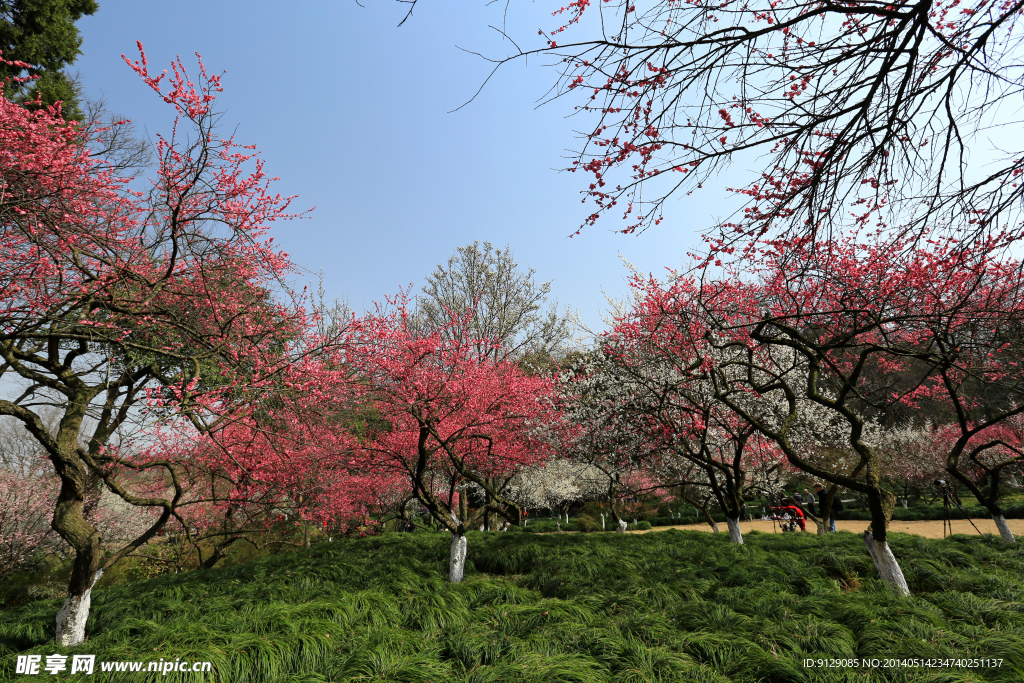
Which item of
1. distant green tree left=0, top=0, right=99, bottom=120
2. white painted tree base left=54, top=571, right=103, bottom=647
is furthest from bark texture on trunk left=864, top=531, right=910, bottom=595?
distant green tree left=0, top=0, right=99, bottom=120

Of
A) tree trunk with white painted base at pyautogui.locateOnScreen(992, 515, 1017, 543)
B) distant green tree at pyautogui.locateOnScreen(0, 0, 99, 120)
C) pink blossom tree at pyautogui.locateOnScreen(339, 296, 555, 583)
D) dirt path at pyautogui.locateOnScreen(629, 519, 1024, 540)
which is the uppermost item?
distant green tree at pyautogui.locateOnScreen(0, 0, 99, 120)

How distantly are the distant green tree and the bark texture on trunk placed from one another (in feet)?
53.6

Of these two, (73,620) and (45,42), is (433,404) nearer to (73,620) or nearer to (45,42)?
(73,620)

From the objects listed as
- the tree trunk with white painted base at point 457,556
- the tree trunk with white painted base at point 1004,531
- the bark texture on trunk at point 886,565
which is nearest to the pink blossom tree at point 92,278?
the tree trunk with white painted base at point 457,556

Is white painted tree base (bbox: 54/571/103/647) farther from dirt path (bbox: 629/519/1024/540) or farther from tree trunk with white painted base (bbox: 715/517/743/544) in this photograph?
dirt path (bbox: 629/519/1024/540)

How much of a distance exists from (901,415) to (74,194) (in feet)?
115

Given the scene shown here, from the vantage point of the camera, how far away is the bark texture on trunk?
5984 millimetres

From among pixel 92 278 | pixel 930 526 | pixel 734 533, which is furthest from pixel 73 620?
pixel 930 526

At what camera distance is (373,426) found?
17.3m

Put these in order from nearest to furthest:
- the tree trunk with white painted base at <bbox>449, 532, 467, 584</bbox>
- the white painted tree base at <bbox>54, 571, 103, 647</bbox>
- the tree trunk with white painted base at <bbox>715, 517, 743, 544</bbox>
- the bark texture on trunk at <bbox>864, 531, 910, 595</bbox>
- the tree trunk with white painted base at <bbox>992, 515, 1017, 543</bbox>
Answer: the white painted tree base at <bbox>54, 571, 103, 647</bbox> → the bark texture on trunk at <bbox>864, 531, 910, 595</bbox> → the tree trunk with white painted base at <bbox>449, 532, 467, 584</bbox> → the tree trunk with white painted base at <bbox>992, 515, 1017, 543</bbox> → the tree trunk with white painted base at <bbox>715, 517, 743, 544</bbox>

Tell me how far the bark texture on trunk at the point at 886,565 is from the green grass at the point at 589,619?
0.62 feet

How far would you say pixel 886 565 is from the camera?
243 inches

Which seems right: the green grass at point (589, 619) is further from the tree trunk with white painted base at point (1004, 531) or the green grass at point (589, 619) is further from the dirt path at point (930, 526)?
the dirt path at point (930, 526)

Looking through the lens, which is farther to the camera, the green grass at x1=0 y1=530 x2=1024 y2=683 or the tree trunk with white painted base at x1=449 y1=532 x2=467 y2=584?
the tree trunk with white painted base at x1=449 y1=532 x2=467 y2=584
